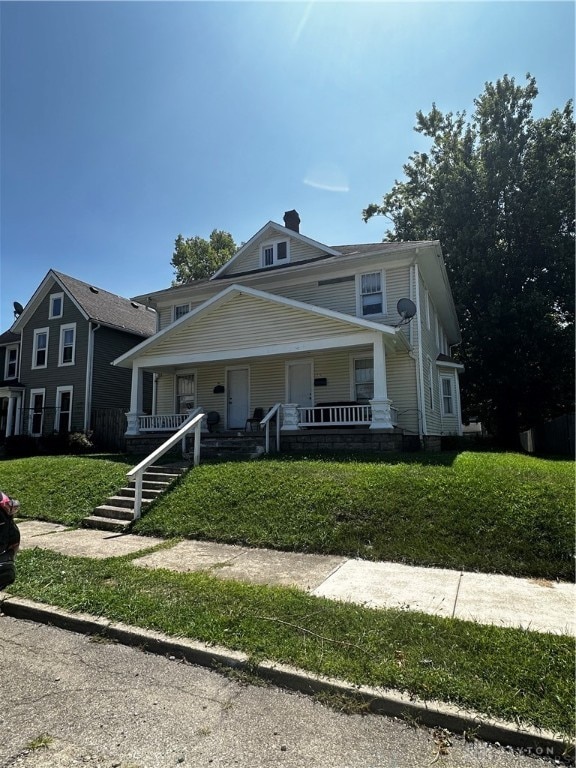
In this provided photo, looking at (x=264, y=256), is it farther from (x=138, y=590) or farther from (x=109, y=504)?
(x=138, y=590)

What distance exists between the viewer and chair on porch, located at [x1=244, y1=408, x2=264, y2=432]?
14627 millimetres

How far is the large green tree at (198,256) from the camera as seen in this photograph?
37562 millimetres

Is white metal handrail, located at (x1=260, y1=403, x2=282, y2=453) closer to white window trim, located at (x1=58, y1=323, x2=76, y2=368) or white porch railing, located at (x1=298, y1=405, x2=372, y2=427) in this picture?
white porch railing, located at (x1=298, y1=405, x2=372, y2=427)

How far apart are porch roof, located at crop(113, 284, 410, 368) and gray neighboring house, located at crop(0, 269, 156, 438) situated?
23.6 feet

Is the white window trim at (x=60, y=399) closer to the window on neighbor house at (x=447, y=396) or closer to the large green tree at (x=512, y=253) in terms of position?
the window on neighbor house at (x=447, y=396)

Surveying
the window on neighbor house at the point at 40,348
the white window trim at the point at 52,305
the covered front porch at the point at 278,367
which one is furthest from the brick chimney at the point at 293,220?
the window on neighbor house at the point at 40,348

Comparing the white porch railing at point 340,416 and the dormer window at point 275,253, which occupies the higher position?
the dormer window at point 275,253

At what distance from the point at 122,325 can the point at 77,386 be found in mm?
3944

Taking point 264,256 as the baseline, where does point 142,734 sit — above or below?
below

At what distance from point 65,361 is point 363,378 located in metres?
15.8

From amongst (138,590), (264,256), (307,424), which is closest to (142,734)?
(138,590)

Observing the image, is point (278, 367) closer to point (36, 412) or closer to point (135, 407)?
point (135, 407)

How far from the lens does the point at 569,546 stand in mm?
5574

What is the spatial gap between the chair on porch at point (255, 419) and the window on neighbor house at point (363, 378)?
3.19 meters
